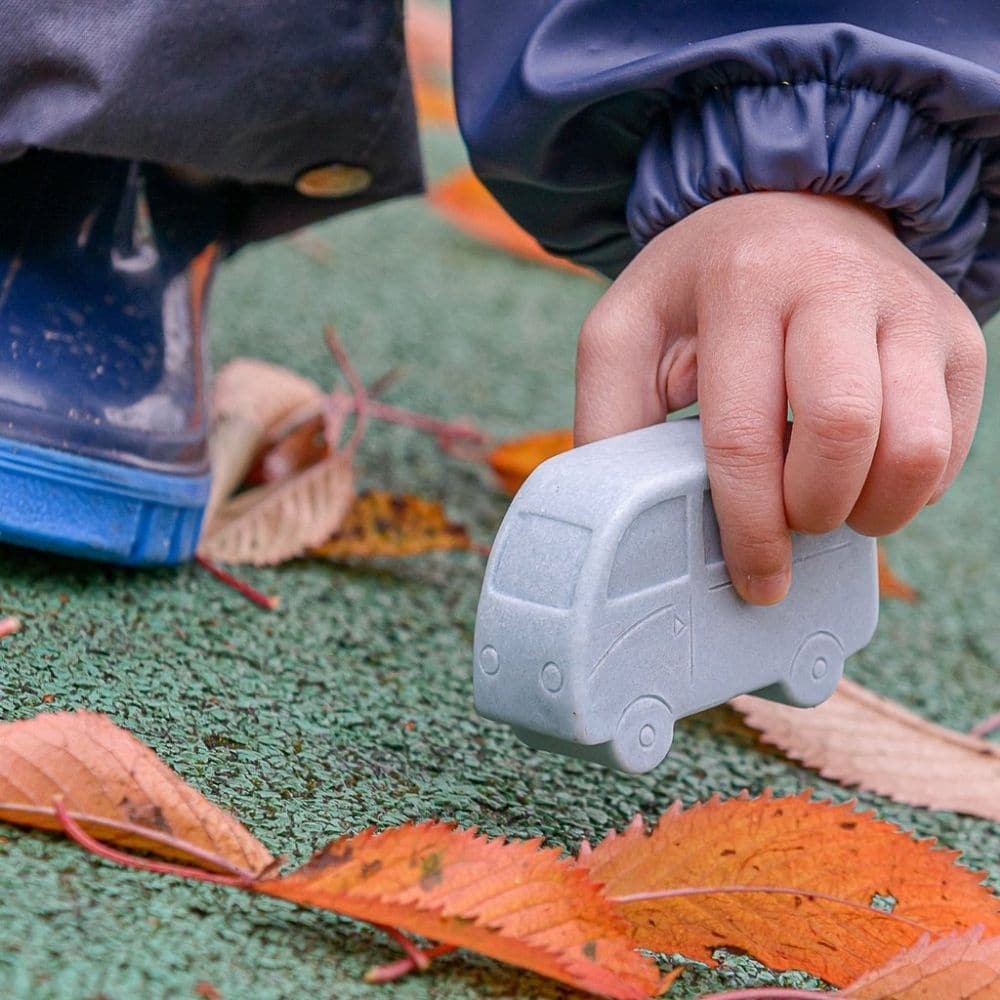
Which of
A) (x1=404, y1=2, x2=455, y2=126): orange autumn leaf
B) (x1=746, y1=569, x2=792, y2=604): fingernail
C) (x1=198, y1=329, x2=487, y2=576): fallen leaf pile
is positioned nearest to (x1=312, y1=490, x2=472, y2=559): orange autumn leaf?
(x1=198, y1=329, x2=487, y2=576): fallen leaf pile

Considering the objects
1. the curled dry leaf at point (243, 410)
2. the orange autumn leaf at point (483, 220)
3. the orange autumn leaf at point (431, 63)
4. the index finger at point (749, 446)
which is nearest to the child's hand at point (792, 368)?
the index finger at point (749, 446)

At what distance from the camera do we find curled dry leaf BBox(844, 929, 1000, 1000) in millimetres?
501

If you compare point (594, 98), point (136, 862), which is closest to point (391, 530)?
point (594, 98)

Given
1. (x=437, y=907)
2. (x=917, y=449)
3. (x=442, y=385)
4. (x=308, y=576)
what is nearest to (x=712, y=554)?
(x=917, y=449)

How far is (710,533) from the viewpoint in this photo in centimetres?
59

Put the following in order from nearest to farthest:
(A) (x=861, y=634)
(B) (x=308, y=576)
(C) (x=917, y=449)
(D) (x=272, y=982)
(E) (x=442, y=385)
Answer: (D) (x=272, y=982), (C) (x=917, y=449), (A) (x=861, y=634), (B) (x=308, y=576), (E) (x=442, y=385)

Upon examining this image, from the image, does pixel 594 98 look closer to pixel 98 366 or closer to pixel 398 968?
pixel 98 366

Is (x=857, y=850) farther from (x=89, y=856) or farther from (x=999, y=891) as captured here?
(x=89, y=856)

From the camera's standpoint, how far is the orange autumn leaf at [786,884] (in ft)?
1.74

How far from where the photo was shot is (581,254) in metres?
0.90

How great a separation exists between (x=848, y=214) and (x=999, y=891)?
326mm

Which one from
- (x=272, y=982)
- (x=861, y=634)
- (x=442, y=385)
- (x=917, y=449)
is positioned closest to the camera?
(x=272, y=982)

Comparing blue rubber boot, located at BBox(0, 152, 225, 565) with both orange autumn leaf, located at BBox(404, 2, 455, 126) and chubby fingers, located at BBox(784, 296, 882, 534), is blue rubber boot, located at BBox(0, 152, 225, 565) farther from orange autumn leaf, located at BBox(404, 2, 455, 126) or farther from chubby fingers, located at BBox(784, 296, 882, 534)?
orange autumn leaf, located at BBox(404, 2, 455, 126)

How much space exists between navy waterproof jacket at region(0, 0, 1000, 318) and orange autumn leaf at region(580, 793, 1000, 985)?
0.99 ft
